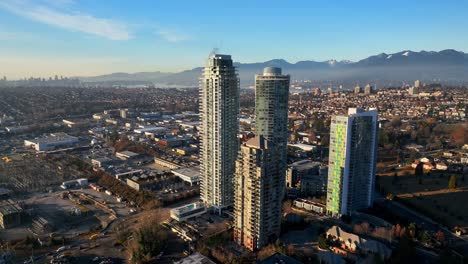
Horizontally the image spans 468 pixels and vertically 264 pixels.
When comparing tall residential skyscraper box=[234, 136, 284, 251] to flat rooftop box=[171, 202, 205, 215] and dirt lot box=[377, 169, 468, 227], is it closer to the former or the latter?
flat rooftop box=[171, 202, 205, 215]

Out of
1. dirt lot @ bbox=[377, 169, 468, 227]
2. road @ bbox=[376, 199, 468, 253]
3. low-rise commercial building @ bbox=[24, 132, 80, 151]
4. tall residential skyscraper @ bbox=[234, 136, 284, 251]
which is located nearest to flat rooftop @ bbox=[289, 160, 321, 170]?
dirt lot @ bbox=[377, 169, 468, 227]

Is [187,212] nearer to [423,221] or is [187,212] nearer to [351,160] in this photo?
[351,160]

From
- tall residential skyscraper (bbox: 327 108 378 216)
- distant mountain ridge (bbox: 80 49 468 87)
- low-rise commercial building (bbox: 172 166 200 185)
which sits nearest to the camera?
tall residential skyscraper (bbox: 327 108 378 216)

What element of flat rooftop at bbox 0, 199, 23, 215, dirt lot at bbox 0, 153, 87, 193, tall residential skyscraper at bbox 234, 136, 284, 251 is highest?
tall residential skyscraper at bbox 234, 136, 284, 251

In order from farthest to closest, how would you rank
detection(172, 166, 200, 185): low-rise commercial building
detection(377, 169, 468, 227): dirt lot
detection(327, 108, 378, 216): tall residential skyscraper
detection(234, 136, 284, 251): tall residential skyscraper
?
detection(172, 166, 200, 185): low-rise commercial building < detection(377, 169, 468, 227): dirt lot < detection(327, 108, 378, 216): tall residential skyscraper < detection(234, 136, 284, 251): tall residential skyscraper

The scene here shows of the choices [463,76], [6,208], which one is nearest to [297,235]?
[6,208]

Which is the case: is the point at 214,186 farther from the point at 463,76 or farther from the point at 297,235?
the point at 463,76
